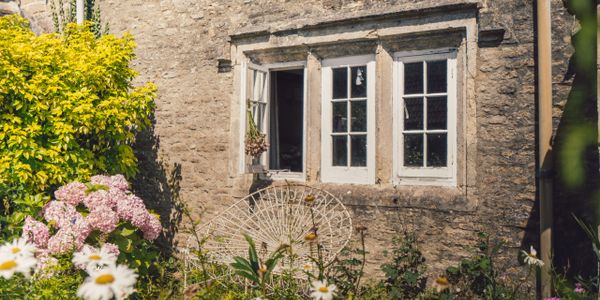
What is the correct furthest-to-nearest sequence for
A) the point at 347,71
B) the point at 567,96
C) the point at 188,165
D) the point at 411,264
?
the point at 188,165, the point at 347,71, the point at 411,264, the point at 567,96

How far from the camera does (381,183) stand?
5191mm

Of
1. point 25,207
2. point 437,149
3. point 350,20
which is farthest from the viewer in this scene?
point 350,20

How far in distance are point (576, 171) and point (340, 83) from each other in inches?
92.5

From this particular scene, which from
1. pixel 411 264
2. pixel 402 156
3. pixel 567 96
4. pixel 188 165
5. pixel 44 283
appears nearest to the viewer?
pixel 44 283

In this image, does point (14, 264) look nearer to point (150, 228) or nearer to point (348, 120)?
point (150, 228)

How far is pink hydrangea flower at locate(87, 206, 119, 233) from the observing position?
4715mm

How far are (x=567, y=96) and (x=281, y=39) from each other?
282cm

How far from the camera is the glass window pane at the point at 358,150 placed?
5398 mm

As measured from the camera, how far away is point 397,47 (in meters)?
5.19

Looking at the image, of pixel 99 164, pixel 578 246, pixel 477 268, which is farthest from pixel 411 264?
pixel 99 164

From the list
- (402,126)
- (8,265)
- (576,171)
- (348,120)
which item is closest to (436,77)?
(402,126)

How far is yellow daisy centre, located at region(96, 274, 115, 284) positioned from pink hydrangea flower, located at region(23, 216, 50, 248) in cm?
300

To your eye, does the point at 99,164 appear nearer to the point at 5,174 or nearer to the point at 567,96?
the point at 5,174

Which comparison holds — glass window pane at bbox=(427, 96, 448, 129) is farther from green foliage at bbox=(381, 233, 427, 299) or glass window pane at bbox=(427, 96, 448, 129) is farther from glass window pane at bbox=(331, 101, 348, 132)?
green foliage at bbox=(381, 233, 427, 299)
